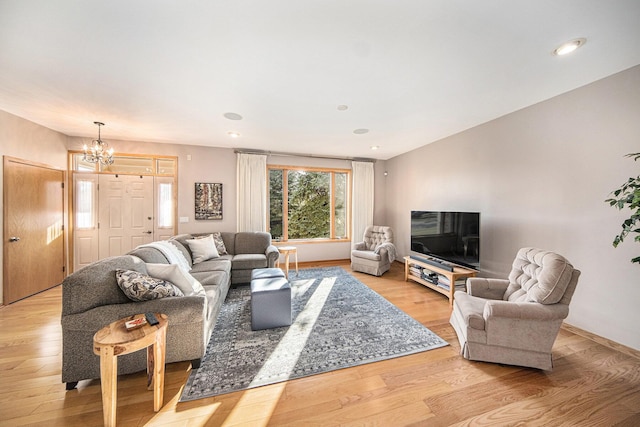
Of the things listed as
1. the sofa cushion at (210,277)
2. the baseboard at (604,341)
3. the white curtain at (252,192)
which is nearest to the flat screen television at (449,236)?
the baseboard at (604,341)

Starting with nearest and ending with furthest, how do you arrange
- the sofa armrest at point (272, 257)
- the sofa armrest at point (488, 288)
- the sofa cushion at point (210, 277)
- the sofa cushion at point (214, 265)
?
the sofa armrest at point (488, 288)
the sofa cushion at point (210, 277)
the sofa cushion at point (214, 265)
the sofa armrest at point (272, 257)

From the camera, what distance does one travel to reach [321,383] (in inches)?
71.2

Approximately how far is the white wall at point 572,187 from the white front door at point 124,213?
5.95 m

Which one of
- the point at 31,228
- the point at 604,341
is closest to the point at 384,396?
the point at 604,341

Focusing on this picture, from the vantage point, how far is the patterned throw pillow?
179cm

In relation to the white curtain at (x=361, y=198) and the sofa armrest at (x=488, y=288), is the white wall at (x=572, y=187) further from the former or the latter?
the white curtain at (x=361, y=198)

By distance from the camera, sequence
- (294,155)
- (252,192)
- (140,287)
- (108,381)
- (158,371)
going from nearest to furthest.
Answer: (108,381) < (158,371) < (140,287) < (252,192) < (294,155)

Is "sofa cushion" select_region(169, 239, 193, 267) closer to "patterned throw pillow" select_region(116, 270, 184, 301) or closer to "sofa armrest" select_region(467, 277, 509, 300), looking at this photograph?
"patterned throw pillow" select_region(116, 270, 184, 301)

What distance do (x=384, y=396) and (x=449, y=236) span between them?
2683mm

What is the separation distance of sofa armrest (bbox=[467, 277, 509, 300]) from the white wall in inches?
36.1

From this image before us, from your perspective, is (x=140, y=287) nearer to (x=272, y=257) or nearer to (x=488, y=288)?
(x=272, y=257)

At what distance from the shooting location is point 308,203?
226 inches

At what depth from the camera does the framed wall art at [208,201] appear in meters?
4.85

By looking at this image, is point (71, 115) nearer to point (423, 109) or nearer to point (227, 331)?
point (227, 331)
